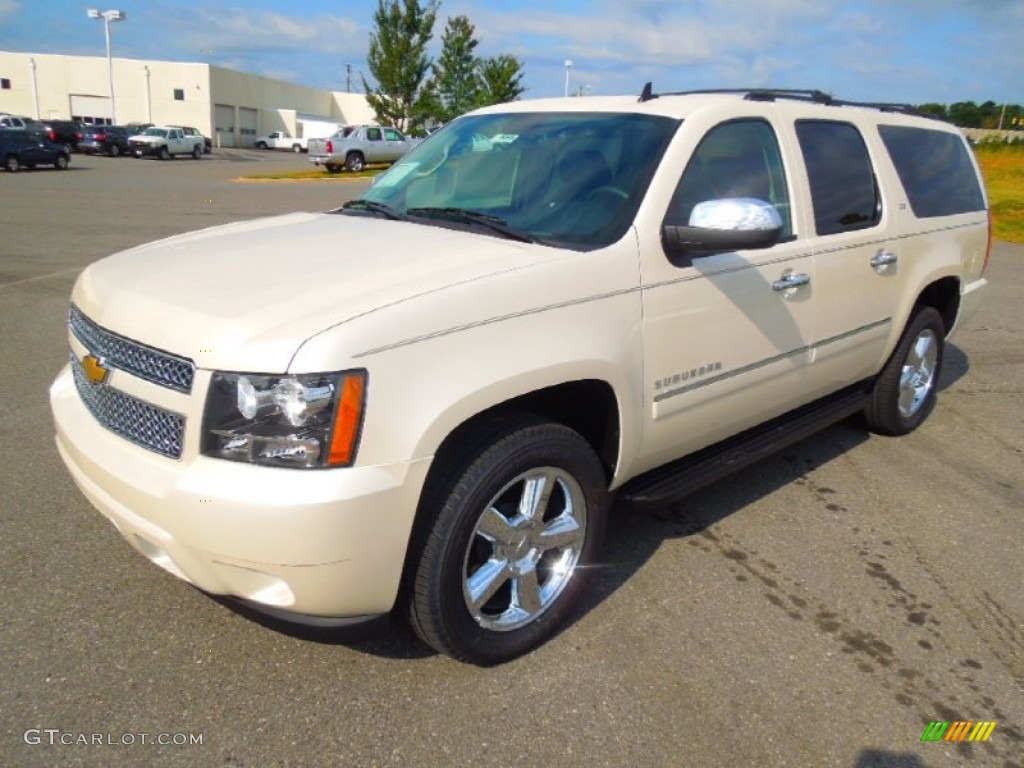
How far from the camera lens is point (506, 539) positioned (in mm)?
2676

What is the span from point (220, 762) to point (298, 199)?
19.7 meters

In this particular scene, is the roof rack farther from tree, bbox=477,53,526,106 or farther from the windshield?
tree, bbox=477,53,526,106

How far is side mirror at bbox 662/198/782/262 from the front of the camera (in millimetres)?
2754

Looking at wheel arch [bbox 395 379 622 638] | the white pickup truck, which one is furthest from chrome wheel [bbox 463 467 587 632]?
the white pickup truck

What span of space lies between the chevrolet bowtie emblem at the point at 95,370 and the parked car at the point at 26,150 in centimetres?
3008

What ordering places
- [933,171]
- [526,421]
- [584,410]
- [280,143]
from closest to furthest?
[526,421] < [584,410] < [933,171] < [280,143]

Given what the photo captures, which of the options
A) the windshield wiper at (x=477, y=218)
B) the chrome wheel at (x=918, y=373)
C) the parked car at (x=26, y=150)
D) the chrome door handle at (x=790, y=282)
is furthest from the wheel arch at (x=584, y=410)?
the parked car at (x=26, y=150)

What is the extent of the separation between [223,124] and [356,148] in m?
40.9

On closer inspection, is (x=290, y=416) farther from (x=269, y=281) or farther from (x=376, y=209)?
(x=376, y=209)

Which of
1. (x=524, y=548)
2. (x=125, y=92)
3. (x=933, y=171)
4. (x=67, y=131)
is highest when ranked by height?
(x=125, y=92)

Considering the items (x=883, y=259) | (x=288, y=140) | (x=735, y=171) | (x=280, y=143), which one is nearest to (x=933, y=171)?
(x=883, y=259)

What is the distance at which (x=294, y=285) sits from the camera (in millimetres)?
2447

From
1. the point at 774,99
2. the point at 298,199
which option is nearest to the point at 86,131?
the point at 298,199

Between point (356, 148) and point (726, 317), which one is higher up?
point (356, 148)
